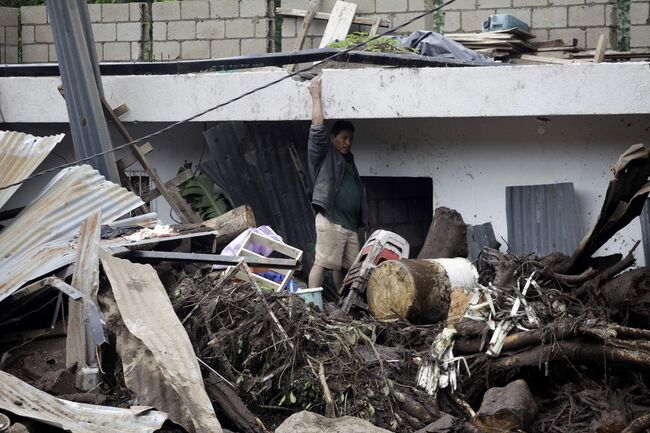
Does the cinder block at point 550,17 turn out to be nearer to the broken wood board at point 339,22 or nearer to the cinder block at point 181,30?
the broken wood board at point 339,22

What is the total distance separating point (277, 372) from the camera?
22.7 feet

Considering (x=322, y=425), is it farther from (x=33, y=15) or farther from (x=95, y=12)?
(x=33, y=15)

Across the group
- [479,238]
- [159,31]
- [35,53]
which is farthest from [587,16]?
[35,53]

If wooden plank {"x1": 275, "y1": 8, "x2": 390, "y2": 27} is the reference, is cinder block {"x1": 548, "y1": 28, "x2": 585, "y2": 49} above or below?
below

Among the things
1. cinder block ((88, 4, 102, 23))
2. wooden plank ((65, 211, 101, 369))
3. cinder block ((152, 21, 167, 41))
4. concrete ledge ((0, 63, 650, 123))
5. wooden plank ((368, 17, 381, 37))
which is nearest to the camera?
wooden plank ((65, 211, 101, 369))

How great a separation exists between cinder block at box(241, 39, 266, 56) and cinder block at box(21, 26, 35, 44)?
129 inches

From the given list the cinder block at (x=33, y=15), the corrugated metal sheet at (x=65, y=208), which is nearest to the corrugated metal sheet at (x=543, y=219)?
the corrugated metal sheet at (x=65, y=208)

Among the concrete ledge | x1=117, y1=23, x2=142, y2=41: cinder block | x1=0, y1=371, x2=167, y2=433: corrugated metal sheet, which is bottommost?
x1=0, y1=371, x2=167, y2=433: corrugated metal sheet

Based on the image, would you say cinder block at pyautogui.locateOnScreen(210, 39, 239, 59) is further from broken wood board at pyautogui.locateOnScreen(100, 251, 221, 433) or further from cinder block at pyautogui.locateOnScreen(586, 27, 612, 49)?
broken wood board at pyautogui.locateOnScreen(100, 251, 221, 433)

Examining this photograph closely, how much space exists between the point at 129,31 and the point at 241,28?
1.70m

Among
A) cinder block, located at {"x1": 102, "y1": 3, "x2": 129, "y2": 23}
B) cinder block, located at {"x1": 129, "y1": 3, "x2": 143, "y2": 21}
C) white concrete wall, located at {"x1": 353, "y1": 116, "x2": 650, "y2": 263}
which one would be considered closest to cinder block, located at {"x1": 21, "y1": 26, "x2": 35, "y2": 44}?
cinder block, located at {"x1": 102, "y1": 3, "x2": 129, "y2": 23}

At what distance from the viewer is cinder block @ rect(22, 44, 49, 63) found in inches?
549

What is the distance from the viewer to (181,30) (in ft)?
42.5

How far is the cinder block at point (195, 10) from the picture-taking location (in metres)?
12.7
